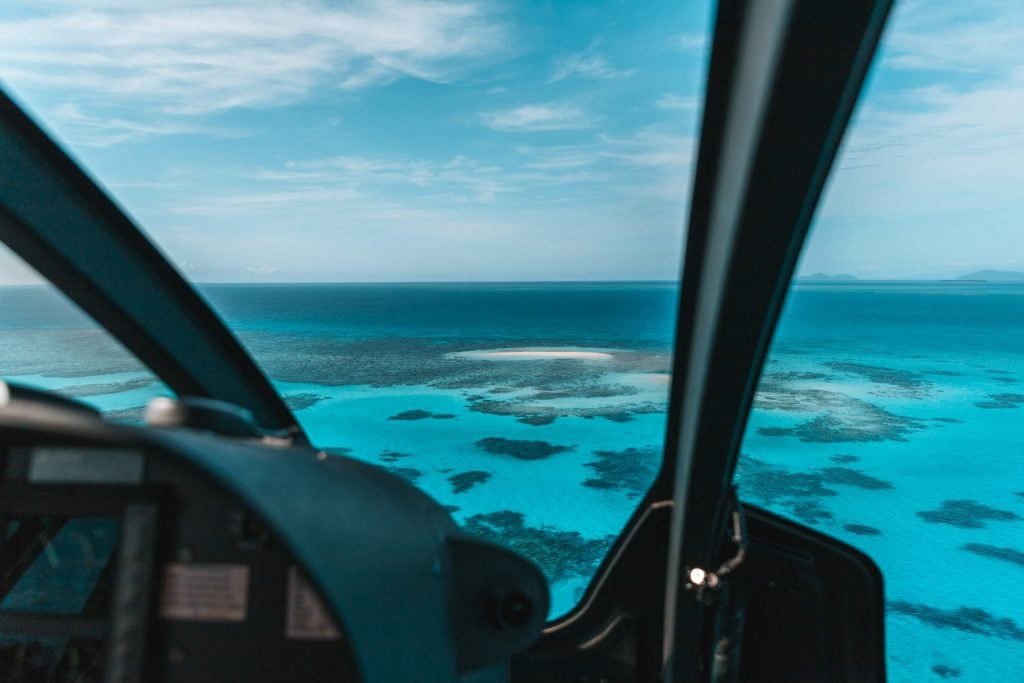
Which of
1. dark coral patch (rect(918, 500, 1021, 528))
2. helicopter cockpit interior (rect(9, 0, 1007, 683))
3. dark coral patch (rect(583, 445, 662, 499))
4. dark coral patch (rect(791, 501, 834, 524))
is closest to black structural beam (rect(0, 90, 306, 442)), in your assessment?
helicopter cockpit interior (rect(9, 0, 1007, 683))

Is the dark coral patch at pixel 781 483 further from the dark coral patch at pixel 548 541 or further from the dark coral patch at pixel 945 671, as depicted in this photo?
the dark coral patch at pixel 548 541

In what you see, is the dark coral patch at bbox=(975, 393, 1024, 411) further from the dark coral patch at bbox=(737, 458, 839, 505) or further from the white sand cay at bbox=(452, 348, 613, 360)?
the white sand cay at bbox=(452, 348, 613, 360)

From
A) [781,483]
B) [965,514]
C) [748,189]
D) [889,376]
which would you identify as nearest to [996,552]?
[965,514]

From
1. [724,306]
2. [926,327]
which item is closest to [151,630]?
[724,306]

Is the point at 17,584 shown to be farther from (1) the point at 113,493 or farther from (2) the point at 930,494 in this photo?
(2) the point at 930,494

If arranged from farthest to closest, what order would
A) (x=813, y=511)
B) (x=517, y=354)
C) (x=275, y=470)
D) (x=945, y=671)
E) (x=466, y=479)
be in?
1. (x=517, y=354)
2. (x=813, y=511)
3. (x=466, y=479)
4. (x=945, y=671)
5. (x=275, y=470)

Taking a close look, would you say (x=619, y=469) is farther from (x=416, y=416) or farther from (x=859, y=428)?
(x=859, y=428)

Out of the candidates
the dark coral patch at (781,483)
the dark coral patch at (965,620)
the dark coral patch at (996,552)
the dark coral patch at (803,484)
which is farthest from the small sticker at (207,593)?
the dark coral patch at (996,552)
